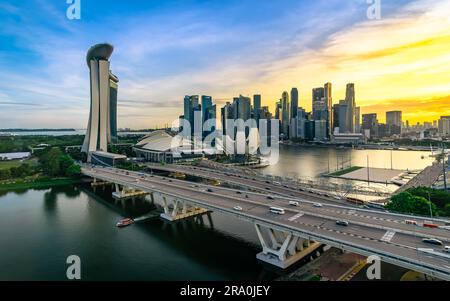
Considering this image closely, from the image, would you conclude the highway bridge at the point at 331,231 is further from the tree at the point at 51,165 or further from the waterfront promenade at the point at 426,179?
the tree at the point at 51,165

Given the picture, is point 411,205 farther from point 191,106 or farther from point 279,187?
point 191,106

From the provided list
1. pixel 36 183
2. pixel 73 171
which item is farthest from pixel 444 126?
pixel 36 183

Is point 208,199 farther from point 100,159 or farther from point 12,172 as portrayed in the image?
point 100,159

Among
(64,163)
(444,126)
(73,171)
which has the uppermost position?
(444,126)
